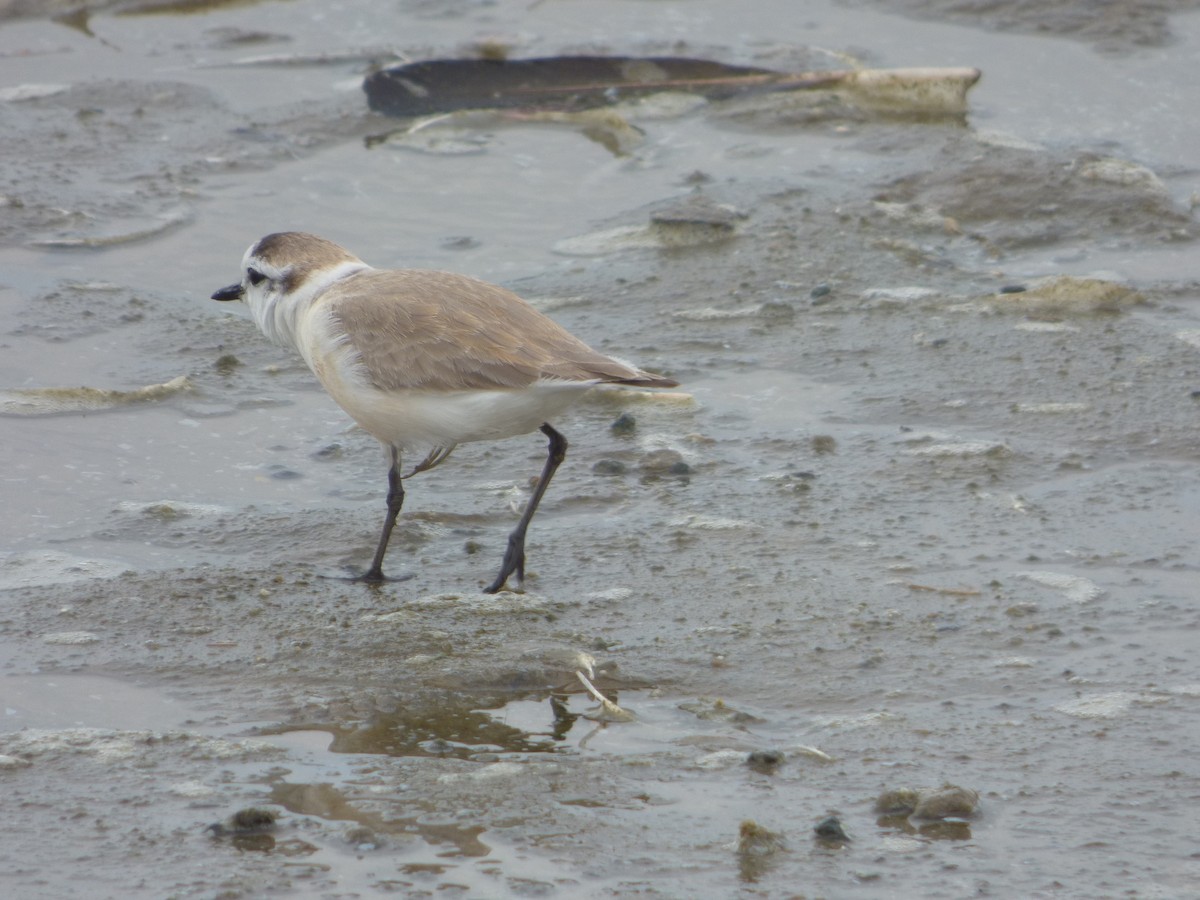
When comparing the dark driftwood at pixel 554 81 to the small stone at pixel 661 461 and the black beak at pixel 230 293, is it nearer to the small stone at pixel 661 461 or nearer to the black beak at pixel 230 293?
the black beak at pixel 230 293

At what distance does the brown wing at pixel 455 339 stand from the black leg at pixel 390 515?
32 centimetres

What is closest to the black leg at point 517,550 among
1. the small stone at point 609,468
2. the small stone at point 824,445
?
the small stone at point 609,468

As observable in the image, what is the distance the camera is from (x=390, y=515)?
4910 millimetres

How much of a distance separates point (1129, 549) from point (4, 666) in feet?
10.9

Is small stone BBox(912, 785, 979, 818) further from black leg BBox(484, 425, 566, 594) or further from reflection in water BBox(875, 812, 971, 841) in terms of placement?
black leg BBox(484, 425, 566, 594)

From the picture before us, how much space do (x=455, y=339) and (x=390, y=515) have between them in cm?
62

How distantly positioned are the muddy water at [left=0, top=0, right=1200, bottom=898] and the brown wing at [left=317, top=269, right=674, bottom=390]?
0.66m

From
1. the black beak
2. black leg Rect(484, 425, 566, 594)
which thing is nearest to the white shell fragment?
the black beak

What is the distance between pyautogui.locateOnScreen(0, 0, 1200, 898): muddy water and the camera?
3.40 m

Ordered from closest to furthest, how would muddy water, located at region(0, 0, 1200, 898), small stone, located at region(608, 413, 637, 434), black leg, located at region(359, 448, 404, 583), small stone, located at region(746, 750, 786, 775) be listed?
muddy water, located at region(0, 0, 1200, 898)
small stone, located at region(746, 750, 786, 775)
black leg, located at region(359, 448, 404, 583)
small stone, located at region(608, 413, 637, 434)

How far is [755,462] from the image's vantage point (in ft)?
18.1

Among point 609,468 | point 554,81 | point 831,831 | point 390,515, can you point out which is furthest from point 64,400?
point 554,81

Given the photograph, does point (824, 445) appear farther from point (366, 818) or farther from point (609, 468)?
point (366, 818)

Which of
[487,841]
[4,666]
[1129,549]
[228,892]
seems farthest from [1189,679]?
[4,666]
